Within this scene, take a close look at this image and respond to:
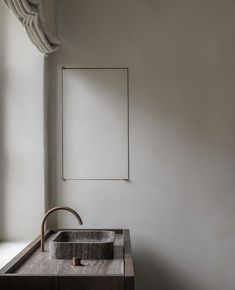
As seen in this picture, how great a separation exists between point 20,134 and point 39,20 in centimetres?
79

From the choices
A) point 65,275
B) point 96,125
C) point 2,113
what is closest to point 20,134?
point 2,113

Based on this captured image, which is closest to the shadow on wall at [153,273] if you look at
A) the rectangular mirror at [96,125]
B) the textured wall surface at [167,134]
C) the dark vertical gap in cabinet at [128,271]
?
the textured wall surface at [167,134]

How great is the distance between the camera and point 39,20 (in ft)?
7.05

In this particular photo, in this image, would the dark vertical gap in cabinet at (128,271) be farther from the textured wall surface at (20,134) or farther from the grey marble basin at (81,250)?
the textured wall surface at (20,134)

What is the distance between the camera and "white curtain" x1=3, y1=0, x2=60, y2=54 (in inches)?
73.5

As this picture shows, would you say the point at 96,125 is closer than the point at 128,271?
No

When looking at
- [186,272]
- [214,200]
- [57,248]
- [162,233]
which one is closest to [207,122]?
[214,200]

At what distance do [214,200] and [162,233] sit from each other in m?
0.43

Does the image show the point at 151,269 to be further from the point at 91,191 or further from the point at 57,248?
→ the point at 57,248

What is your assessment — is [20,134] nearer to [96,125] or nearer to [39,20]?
[96,125]

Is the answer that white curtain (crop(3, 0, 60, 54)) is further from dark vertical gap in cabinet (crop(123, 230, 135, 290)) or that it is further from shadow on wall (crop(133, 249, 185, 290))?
shadow on wall (crop(133, 249, 185, 290))

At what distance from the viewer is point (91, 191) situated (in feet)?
8.76

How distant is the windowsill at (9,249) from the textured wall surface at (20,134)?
0.10 meters

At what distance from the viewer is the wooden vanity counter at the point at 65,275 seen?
1.48m
